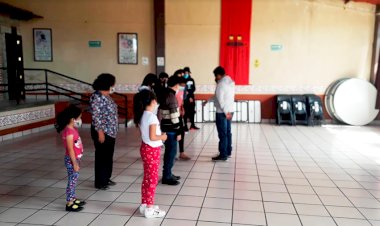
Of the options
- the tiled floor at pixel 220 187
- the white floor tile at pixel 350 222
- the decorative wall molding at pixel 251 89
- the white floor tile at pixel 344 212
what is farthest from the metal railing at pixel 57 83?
the white floor tile at pixel 350 222

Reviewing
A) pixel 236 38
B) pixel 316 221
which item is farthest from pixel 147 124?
pixel 236 38

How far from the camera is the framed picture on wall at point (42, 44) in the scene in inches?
375

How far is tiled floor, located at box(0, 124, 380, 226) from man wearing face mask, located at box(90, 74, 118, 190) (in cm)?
26

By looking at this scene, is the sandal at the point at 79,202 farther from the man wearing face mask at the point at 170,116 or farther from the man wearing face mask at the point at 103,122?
the man wearing face mask at the point at 170,116

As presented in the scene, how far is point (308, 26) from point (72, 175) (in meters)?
8.06

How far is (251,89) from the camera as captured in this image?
955 cm

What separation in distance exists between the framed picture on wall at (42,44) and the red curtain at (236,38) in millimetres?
5007

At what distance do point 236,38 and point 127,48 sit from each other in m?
3.14

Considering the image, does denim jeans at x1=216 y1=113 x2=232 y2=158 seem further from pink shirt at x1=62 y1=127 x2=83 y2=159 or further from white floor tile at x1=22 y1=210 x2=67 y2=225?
white floor tile at x1=22 y1=210 x2=67 y2=225

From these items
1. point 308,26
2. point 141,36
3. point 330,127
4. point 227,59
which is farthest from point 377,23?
point 141,36

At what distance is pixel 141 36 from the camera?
9461 mm

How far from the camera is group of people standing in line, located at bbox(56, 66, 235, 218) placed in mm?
3119

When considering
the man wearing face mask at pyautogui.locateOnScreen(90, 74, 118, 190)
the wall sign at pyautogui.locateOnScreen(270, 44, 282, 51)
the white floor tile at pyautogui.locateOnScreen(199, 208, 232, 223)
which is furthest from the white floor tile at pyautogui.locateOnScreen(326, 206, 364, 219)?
the wall sign at pyautogui.locateOnScreen(270, 44, 282, 51)

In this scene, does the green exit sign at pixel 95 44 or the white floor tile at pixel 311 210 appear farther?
the green exit sign at pixel 95 44
